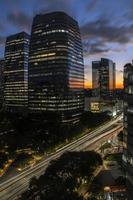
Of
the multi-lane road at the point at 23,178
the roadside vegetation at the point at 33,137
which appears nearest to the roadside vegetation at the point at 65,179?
the multi-lane road at the point at 23,178

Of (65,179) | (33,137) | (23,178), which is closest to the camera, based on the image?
(65,179)

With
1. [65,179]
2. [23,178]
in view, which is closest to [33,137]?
[23,178]

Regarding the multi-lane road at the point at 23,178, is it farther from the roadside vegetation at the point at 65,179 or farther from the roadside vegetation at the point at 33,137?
the roadside vegetation at the point at 65,179

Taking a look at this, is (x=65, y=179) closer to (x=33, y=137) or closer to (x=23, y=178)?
(x=23, y=178)

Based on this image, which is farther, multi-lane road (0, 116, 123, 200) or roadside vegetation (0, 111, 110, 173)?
roadside vegetation (0, 111, 110, 173)

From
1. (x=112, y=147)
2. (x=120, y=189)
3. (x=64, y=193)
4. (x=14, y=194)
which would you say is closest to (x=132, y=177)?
(x=64, y=193)

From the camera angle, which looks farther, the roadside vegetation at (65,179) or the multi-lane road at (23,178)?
the multi-lane road at (23,178)

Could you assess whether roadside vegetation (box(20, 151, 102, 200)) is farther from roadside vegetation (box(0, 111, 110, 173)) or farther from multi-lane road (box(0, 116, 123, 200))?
roadside vegetation (box(0, 111, 110, 173))

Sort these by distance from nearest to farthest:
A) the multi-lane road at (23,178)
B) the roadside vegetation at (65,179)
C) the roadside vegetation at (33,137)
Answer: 1. the roadside vegetation at (65,179)
2. the multi-lane road at (23,178)
3. the roadside vegetation at (33,137)

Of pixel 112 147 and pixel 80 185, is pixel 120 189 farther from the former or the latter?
pixel 112 147

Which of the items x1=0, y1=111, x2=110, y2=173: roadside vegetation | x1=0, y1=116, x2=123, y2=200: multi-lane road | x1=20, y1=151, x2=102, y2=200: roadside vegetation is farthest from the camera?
x1=0, y1=111, x2=110, y2=173: roadside vegetation

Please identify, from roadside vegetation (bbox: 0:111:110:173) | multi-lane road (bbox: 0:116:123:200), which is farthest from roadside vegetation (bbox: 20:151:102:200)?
roadside vegetation (bbox: 0:111:110:173)
